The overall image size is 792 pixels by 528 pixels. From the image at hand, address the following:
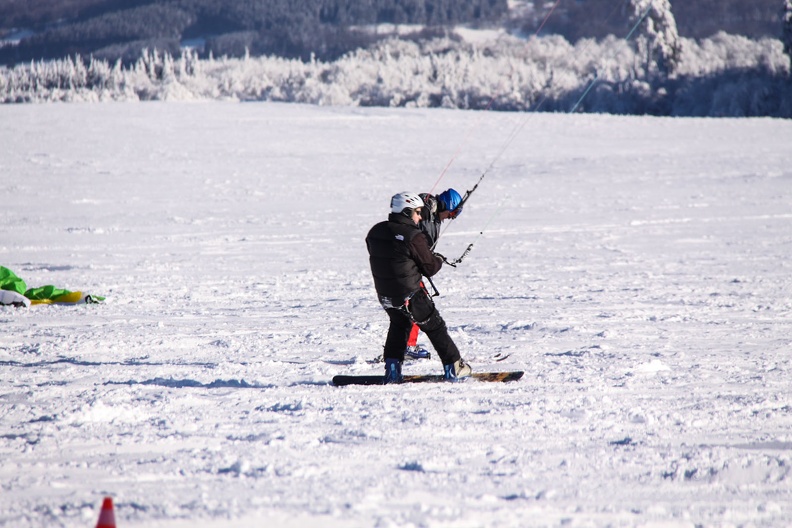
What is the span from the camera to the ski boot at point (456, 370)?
637cm

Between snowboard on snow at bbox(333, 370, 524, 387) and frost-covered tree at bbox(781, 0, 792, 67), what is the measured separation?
6059 cm

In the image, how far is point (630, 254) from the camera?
→ 14.2m

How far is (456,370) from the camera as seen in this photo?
251 inches

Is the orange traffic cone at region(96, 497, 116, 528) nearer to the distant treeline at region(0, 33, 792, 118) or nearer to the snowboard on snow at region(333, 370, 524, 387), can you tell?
the snowboard on snow at region(333, 370, 524, 387)

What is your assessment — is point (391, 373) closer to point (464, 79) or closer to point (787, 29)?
point (787, 29)

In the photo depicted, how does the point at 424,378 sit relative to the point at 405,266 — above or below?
below

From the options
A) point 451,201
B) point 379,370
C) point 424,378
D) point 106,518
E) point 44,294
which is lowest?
point 44,294

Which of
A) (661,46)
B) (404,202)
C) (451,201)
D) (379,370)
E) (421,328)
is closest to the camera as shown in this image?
(404,202)

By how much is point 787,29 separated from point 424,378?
A: 2473 inches

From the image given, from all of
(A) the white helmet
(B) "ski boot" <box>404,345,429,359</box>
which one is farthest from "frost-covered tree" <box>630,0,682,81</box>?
(A) the white helmet

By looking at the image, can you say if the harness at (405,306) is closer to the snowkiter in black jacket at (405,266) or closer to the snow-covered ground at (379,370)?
the snowkiter in black jacket at (405,266)

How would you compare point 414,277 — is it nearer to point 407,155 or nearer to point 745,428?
point 745,428

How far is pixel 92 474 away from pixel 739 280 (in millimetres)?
9641

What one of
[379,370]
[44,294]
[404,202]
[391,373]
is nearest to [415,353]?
[379,370]
